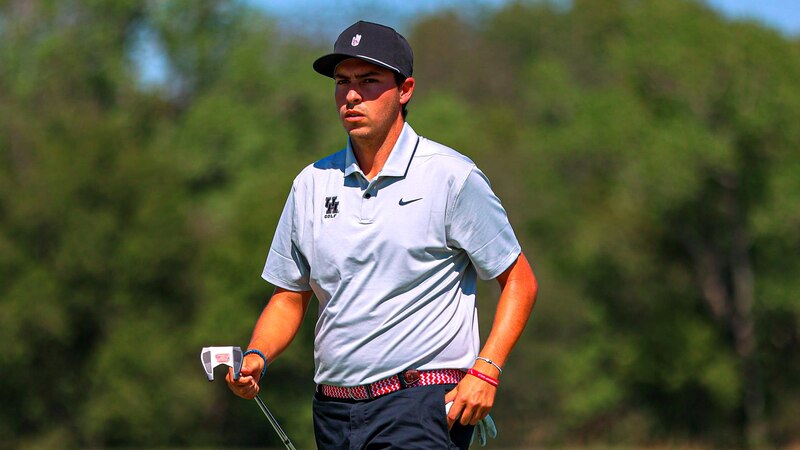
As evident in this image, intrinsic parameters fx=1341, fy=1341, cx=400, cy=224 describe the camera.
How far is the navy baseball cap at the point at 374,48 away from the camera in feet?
14.9

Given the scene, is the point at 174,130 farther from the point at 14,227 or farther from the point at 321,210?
the point at 321,210

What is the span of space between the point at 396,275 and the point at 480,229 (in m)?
0.32

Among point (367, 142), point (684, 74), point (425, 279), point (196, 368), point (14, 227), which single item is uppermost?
point (367, 142)

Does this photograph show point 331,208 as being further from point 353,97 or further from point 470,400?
point 470,400

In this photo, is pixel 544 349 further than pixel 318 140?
No

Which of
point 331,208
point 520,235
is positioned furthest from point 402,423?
point 520,235

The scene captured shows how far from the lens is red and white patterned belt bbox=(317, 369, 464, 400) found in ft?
14.7

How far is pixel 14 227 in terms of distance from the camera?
45750mm

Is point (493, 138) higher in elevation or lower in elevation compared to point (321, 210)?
lower

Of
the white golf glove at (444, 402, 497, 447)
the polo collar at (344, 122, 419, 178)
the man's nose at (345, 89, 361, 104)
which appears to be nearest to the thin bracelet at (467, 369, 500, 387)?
the white golf glove at (444, 402, 497, 447)

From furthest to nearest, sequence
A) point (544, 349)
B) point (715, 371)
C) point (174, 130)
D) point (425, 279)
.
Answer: point (174, 130) → point (544, 349) → point (715, 371) → point (425, 279)

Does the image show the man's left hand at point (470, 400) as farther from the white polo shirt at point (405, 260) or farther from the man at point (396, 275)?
the white polo shirt at point (405, 260)

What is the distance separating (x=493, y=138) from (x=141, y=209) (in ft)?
47.5

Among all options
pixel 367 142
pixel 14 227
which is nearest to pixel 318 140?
pixel 14 227
